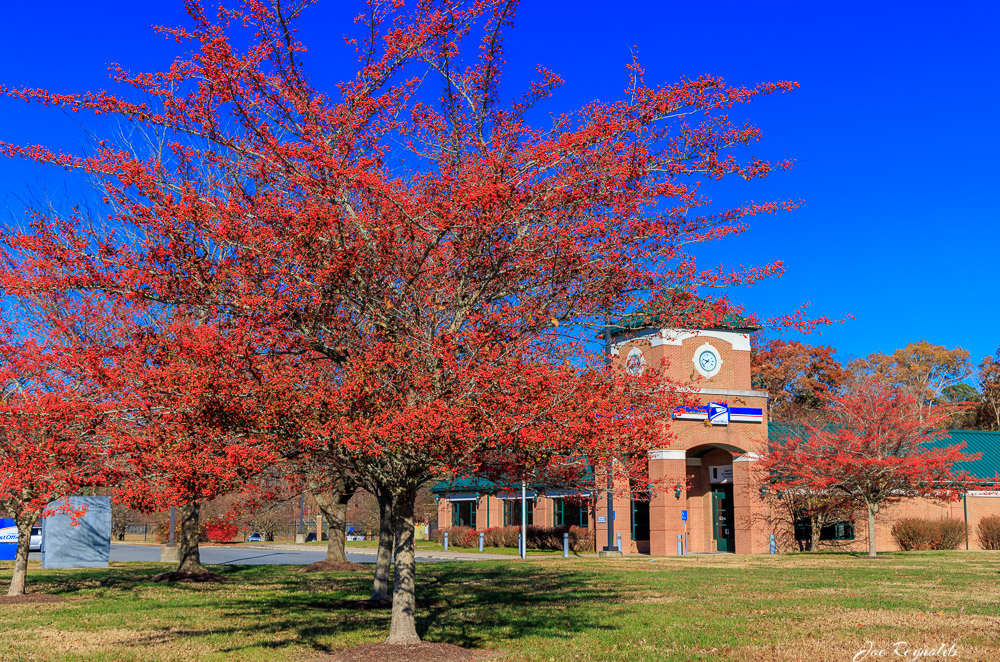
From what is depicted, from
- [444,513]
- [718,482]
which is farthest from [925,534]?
[444,513]

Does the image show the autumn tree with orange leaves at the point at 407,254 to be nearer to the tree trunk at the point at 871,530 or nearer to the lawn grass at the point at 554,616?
the lawn grass at the point at 554,616

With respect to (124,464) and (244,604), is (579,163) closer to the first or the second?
(124,464)

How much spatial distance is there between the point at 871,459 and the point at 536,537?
18679mm

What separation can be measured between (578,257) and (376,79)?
3.47m

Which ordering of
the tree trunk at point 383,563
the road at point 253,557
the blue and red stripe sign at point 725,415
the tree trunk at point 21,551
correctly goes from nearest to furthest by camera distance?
the tree trunk at point 383,563 → the tree trunk at point 21,551 → the road at point 253,557 → the blue and red stripe sign at point 725,415

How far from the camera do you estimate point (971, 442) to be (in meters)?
44.4

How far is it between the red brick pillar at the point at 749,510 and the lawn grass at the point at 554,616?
46.3ft

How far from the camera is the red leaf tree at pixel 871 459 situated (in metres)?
31.9

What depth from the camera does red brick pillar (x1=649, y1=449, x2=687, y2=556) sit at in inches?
1487

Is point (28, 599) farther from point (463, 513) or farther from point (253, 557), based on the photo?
point (463, 513)

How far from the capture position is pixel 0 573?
26.2 m

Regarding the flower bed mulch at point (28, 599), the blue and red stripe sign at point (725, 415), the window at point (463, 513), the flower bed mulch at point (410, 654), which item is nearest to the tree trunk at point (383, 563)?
the flower bed mulch at point (410, 654)

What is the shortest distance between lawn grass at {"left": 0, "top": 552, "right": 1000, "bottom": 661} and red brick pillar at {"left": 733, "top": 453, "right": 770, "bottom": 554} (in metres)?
14.1

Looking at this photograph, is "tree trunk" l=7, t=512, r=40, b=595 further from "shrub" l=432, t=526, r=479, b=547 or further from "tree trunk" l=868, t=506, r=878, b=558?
"shrub" l=432, t=526, r=479, b=547
